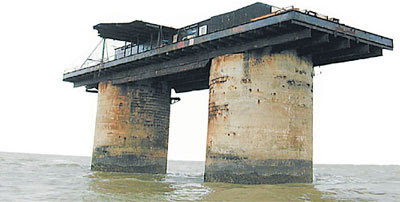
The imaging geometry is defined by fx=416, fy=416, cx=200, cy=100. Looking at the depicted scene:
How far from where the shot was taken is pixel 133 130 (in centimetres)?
3309

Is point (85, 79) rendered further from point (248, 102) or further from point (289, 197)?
point (289, 197)

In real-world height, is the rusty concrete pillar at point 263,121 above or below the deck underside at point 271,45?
below

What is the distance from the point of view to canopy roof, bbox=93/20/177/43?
31.7m

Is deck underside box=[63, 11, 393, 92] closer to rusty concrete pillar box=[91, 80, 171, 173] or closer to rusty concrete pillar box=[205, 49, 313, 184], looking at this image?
rusty concrete pillar box=[205, 49, 313, 184]

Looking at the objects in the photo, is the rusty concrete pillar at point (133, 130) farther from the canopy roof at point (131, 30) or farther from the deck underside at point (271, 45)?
the canopy roof at point (131, 30)

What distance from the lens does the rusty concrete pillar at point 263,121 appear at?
71.2ft

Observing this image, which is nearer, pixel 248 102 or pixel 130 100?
pixel 248 102

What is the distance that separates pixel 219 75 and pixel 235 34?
2.69 m

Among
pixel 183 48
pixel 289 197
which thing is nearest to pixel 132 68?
pixel 183 48

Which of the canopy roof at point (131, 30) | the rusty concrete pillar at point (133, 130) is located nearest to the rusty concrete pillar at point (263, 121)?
the canopy roof at point (131, 30)

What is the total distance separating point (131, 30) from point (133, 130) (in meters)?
7.98

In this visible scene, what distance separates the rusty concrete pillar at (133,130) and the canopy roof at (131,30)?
399cm

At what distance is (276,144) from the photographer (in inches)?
856

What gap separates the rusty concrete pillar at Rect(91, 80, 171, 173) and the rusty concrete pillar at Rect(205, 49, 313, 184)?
10694 mm
